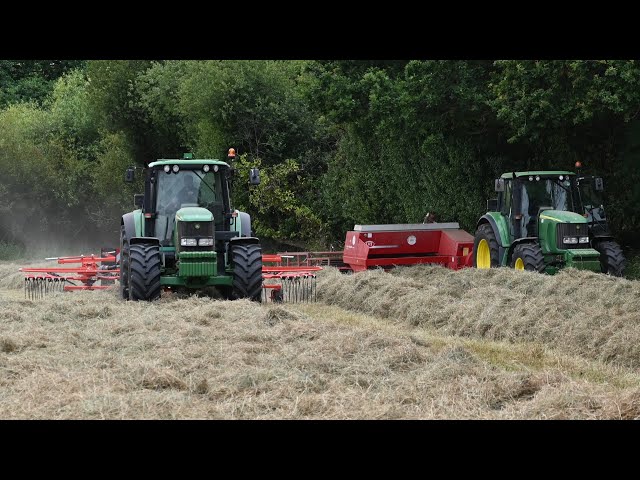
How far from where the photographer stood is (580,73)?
52.9 feet

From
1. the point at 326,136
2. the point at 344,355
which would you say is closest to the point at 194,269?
the point at 344,355

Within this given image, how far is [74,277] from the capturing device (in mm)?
17250

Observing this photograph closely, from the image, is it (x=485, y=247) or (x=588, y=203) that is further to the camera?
(x=485, y=247)

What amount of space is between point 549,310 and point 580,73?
5850 mm

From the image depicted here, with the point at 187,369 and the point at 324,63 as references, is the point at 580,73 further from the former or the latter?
the point at 187,369

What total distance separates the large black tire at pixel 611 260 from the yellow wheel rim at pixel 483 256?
2293mm

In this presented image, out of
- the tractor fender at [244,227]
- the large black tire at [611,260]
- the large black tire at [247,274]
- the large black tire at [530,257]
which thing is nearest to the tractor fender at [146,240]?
the large black tire at [247,274]

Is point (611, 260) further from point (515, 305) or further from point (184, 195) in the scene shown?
point (184, 195)

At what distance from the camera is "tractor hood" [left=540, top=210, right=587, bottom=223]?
625 inches

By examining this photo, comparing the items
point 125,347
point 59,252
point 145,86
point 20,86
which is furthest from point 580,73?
point 20,86

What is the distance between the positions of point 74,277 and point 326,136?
482 inches

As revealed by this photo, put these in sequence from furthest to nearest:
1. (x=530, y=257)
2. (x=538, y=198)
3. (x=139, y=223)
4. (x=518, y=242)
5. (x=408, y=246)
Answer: (x=408, y=246), (x=538, y=198), (x=518, y=242), (x=530, y=257), (x=139, y=223)

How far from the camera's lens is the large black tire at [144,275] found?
13.6 m

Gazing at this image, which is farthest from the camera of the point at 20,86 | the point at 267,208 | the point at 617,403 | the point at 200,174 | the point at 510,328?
the point at 20,86
